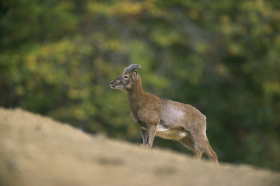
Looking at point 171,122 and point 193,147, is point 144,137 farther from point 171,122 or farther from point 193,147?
point 193,147

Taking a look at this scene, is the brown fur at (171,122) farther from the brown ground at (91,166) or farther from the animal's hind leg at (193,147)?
the brown ground at (91,166)

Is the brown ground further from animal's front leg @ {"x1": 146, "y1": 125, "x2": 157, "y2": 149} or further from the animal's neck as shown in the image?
the animal's neck

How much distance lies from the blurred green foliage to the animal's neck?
10.3m

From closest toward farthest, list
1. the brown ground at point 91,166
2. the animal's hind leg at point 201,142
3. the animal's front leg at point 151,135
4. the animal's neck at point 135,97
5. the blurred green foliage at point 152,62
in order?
the brown ground at point 91,166, the animal's front leg at point 151,135, the animal's hind leg at point 201,142, the animal's neck at point 135,97, the blurred green foliage at point 152,62

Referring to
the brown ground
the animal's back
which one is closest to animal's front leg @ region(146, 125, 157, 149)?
the animal's back

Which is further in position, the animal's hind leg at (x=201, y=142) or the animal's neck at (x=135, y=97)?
the animal's neck at (x=135, y=97)

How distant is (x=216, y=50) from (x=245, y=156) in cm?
589

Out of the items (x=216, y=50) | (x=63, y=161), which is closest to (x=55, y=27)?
(x=216, y=50)

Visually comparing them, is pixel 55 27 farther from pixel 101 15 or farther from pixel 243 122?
pixel 243 122

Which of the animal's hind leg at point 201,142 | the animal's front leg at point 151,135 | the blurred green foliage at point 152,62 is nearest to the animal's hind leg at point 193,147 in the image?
the animal's hind leg at point 201,142

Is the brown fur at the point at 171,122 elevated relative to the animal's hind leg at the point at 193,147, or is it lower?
elevated

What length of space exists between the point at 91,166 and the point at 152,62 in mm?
18707

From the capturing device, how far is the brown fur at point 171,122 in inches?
384

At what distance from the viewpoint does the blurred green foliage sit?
21281mm
